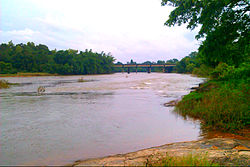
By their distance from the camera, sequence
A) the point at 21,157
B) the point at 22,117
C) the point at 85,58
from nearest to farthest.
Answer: the point at 21,157
the point at 22,117
the point at 85,58

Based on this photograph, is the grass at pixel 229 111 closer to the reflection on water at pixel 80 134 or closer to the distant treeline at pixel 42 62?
the reflection on water at pixel 80 134

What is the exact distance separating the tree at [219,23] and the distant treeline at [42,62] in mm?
89292

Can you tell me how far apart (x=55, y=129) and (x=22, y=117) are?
13.2ft

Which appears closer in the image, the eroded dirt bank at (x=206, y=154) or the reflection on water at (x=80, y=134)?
the eroded dirt bank at (x=206, y=154)

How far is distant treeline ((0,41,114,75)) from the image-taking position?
97.5 meters

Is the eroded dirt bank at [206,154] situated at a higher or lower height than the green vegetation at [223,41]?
lower

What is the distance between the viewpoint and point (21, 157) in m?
6.96

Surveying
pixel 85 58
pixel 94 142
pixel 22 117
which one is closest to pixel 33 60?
pixel 85 58

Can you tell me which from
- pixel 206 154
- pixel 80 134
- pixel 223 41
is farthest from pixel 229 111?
pixel 80 134

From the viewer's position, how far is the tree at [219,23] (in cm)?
1029

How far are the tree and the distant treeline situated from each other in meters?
89.3

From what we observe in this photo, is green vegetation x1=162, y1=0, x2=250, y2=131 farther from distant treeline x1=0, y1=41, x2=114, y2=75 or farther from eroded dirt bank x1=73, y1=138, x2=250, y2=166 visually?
distant treeline x1=0, y1=41, x2=114, y2=75

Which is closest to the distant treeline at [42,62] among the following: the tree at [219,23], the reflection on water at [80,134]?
the reflection on water at [80,134]

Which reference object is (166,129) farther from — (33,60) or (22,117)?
(33,60)
